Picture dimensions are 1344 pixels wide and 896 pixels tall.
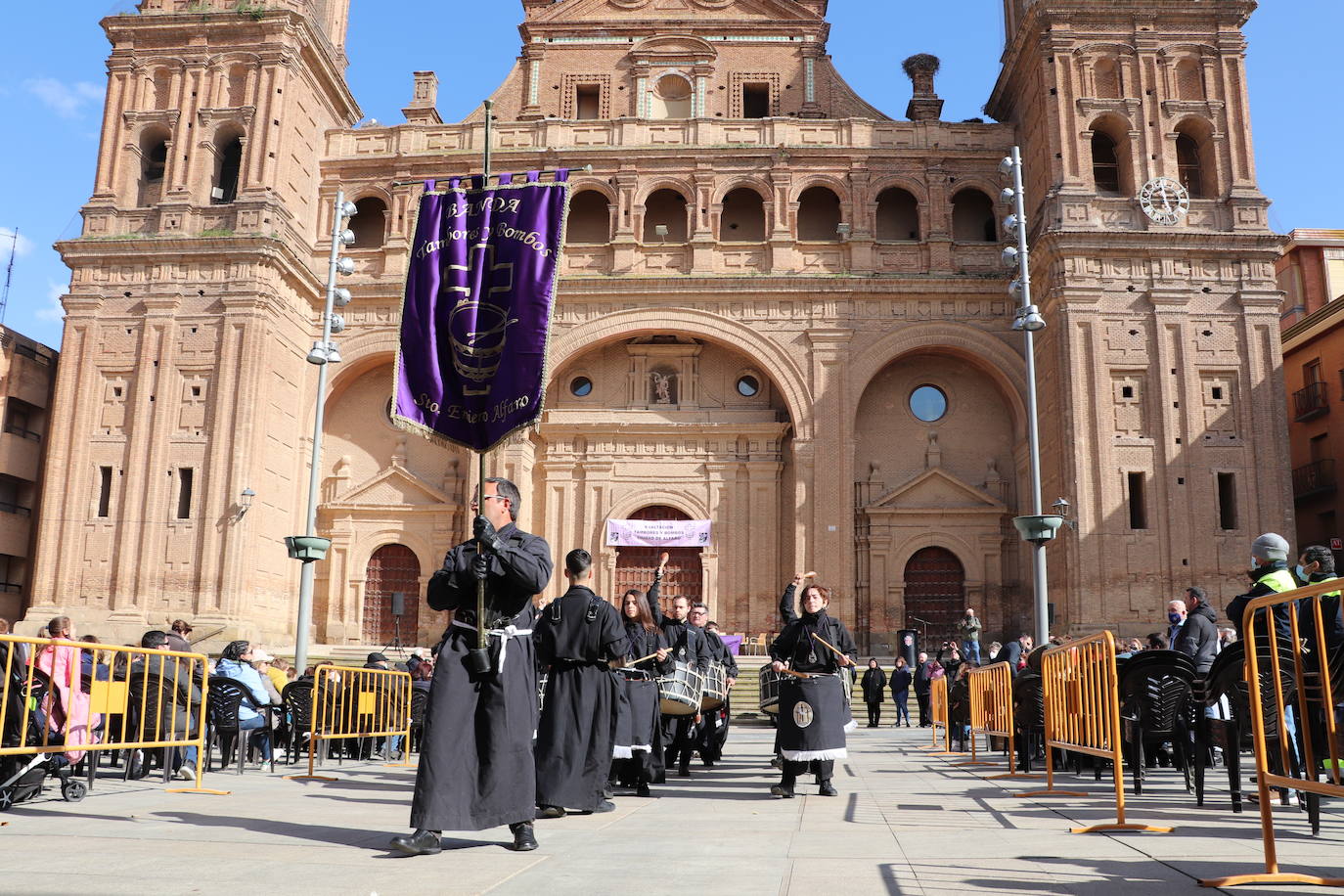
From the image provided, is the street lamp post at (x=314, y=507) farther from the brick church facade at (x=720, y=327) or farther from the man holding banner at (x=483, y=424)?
the man holding banner at (x=483, y=424)

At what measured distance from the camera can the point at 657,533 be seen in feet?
91.2

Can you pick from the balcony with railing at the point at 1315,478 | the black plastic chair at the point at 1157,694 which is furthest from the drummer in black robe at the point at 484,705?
the balcony with railing at the point at 1315,478

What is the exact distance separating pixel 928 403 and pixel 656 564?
26.2 ft

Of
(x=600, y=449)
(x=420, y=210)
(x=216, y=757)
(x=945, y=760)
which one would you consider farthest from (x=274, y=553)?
(x=420, y=210)

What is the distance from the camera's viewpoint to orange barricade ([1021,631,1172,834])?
6570 millimetres

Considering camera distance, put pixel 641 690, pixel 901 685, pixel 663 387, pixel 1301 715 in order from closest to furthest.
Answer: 1. pixel 1301 715
2. pixel 641 690
3. pixel 901 685
4. pixel 663 387

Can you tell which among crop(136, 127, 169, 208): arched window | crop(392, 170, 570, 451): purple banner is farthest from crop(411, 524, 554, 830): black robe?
crop(136, 127, 169, 208): arched window

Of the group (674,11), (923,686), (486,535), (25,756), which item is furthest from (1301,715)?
(674,11)

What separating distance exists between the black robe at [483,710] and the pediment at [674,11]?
26734 millimetres

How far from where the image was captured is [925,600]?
90.1ft

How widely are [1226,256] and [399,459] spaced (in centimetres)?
2010

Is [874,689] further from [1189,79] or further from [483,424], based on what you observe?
[1189,79]

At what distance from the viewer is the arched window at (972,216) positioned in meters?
29.0

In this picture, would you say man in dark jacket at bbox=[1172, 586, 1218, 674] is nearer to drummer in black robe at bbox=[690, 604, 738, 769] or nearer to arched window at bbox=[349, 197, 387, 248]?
drummer in black robe at bbox=[690, 604, 738, 769]
